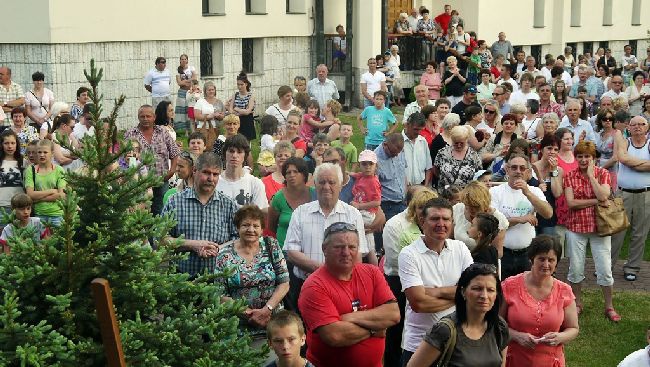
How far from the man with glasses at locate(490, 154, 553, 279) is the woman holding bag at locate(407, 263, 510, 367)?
3805 millimetres

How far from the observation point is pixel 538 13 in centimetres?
4125

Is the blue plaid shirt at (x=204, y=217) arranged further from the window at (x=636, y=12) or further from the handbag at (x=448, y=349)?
the window at (x=636, y=12)

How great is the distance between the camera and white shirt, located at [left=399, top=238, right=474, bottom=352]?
795 cm

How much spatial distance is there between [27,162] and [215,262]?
5313 millimetres

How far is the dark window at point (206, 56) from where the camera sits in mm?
29859

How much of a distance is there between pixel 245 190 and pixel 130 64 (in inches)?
667

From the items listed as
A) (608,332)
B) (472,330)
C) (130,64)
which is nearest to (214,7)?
(130,64)

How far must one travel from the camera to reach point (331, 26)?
3422cm

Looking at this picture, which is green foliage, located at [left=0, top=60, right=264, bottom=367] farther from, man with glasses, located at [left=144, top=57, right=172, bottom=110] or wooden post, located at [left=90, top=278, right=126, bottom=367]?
man with glasses, located at [left=144, top=57, right=172, bottom=110]

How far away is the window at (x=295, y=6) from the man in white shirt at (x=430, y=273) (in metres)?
24.9

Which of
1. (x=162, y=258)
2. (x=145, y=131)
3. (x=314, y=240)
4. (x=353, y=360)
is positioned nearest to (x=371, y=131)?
(x=145, y=131)

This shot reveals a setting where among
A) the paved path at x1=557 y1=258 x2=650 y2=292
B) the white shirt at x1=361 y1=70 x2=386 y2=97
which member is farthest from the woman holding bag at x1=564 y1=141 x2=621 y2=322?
the white shirt at x1=361 y1=70 x2=386 y2=97

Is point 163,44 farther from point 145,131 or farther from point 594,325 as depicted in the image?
point 594,325

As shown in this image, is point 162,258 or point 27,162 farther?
point 27,162
